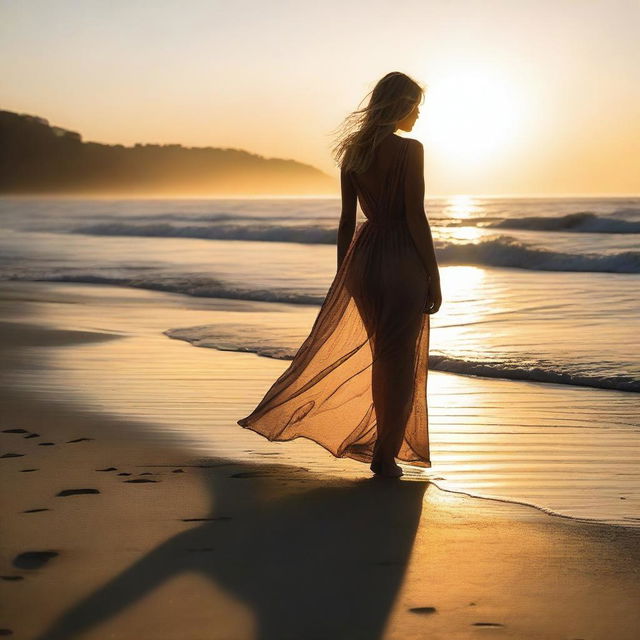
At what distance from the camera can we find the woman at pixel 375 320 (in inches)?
181

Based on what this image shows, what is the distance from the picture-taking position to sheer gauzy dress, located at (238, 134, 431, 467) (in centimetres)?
461

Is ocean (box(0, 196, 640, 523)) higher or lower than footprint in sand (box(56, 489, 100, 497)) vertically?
higher

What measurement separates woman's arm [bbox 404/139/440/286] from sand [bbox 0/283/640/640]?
3.52 feet

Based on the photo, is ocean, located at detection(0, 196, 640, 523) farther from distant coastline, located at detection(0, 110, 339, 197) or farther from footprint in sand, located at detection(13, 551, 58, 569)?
distant coastline, located at detection(0, 110, 339, 197)

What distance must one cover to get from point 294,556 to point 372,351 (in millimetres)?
1437

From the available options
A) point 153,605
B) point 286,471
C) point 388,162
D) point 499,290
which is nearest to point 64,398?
point 286,471

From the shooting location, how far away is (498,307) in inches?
495

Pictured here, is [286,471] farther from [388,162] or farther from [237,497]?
[388,162]

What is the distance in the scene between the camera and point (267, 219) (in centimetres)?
4934

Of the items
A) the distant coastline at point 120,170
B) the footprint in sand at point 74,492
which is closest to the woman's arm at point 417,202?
the footprint in sand at point 74,492

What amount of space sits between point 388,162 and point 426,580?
200 centimetres

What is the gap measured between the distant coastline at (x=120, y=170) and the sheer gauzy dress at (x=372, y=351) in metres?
141

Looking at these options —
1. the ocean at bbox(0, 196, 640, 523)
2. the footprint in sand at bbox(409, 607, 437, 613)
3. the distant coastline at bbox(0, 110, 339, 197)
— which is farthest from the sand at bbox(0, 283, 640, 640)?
the distant coastline at bbox(0, 110, 339, 197)

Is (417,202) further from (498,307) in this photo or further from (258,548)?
(498,307)
